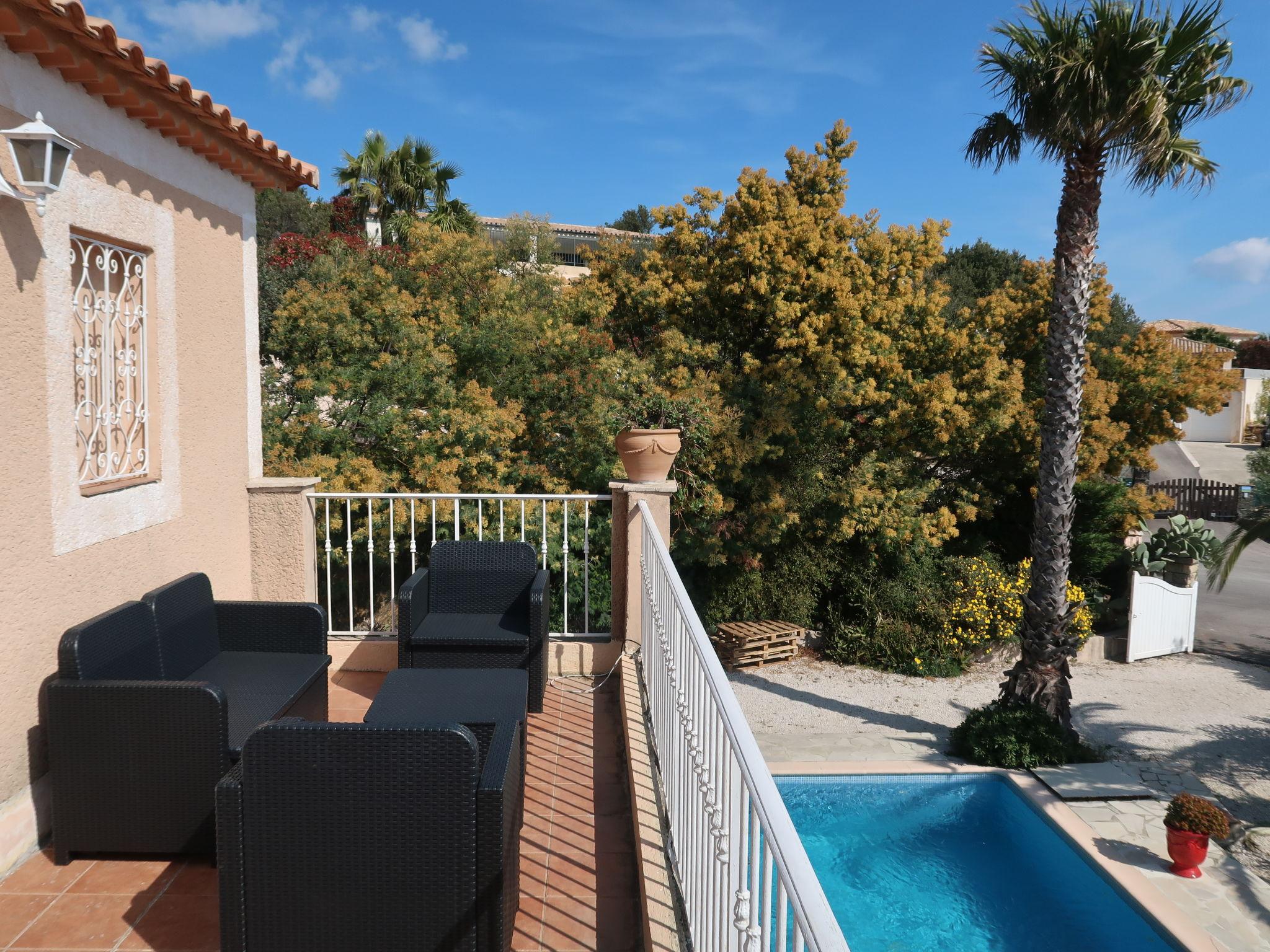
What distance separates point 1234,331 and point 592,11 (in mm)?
54127

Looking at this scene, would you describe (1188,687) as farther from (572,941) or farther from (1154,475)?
(1154,475)

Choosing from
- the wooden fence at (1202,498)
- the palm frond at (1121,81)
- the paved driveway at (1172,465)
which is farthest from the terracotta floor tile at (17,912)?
the paved driveway at (1172,465)

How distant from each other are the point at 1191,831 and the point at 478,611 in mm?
5386

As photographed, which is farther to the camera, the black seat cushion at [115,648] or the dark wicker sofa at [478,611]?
the dark wicker sofa at [478,611]

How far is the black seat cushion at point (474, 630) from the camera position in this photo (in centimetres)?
444

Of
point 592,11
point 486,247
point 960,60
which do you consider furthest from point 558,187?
point 960,60

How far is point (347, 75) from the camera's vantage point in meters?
19.6

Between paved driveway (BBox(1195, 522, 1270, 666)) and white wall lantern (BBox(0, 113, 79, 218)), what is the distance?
15016 mm

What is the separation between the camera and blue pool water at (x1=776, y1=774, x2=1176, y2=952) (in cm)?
597

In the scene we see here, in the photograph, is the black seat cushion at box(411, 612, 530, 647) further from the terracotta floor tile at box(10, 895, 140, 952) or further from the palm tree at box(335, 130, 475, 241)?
the palm tree at box(335, 130, 475, 241)

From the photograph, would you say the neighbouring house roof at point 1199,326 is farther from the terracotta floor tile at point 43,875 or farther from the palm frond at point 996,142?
the terracotta floor tile at point 43,875

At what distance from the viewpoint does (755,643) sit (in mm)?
12750

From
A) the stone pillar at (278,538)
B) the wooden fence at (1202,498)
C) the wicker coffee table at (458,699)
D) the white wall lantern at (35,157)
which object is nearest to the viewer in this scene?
the white wall lantern at (35,157)

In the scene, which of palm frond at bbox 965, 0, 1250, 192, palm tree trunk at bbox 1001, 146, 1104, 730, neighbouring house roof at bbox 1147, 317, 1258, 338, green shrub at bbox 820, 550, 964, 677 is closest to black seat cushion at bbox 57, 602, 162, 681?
palm tree trunk at bbox 1001, 146, 1104, 730
